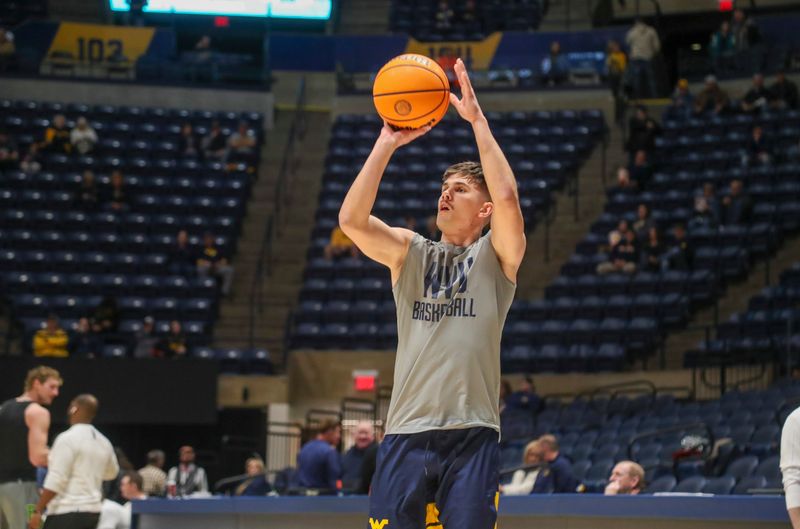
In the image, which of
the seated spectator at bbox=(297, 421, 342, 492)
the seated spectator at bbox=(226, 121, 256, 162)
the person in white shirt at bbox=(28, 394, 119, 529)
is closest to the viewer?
the person in white shirt at bbox=(28, 394, 119, 529)

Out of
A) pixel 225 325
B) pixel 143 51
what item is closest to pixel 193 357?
pixel 225 325

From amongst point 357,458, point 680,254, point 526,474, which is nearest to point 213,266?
point 680,254

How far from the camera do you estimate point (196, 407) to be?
754 inches

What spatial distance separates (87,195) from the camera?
76.3 feet

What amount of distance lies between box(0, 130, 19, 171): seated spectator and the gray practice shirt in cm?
2034

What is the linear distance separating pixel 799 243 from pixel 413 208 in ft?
→ 21.8

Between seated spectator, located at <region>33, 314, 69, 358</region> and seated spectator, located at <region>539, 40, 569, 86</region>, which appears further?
seated spectator, located at <region>539, 40, 569, 86</region>

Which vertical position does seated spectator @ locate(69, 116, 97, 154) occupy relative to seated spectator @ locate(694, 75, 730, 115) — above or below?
below

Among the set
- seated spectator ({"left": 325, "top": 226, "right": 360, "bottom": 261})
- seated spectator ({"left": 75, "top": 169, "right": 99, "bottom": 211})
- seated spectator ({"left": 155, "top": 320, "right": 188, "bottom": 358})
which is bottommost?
seated spectator ({"left": 155, "top": 320, "right": 188, "bottom": 358})

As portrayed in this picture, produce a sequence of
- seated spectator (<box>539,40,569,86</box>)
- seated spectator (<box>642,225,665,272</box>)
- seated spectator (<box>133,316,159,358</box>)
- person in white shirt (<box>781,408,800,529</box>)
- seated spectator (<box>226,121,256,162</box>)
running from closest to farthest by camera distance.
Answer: person in white shirt (<box>781,408,800,529</box>) → seated spectator (<box>133,316,159,358</box>) → seated spectator (<box>642,225,665,272</box>) → seated spectator (<box>226,121,256,162</box>) → seated spectator (<box>539,40,569,86</box>)

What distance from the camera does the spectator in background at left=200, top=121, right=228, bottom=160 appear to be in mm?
25531

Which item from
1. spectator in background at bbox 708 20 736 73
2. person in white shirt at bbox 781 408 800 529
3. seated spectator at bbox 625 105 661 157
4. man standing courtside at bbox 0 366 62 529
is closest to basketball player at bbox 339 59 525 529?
person in white shirt at bbox 781 408 800 529

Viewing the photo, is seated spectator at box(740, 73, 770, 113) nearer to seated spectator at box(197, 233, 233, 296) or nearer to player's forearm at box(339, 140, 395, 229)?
seated spectator at box(197, 233, 233, 296)

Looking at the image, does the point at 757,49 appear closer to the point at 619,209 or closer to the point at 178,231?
the point at 619,209
